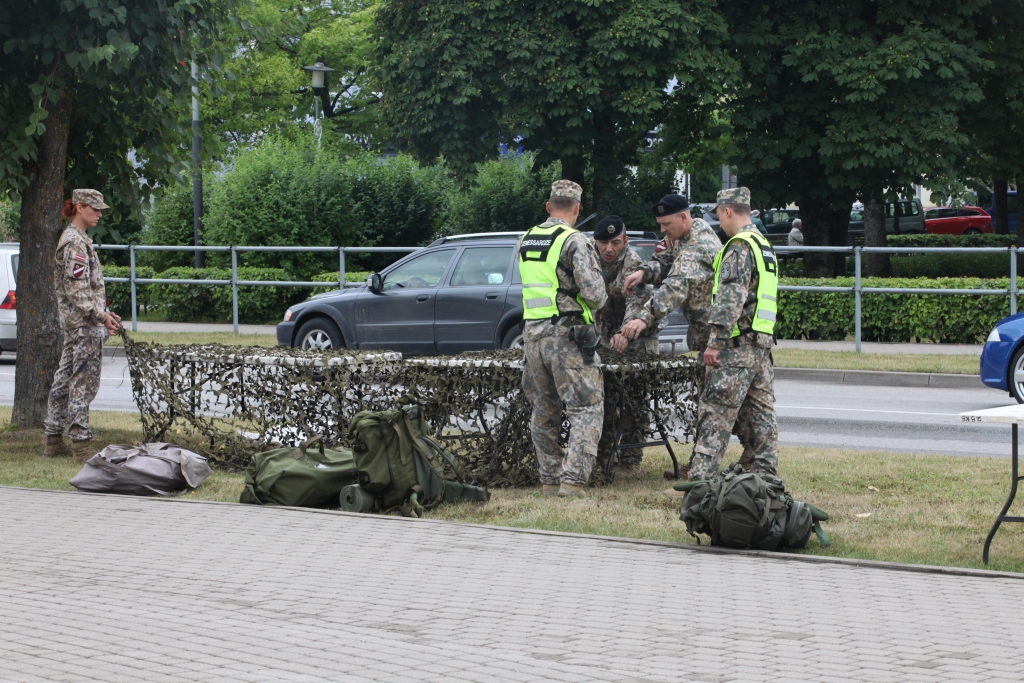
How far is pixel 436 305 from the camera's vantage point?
15250mm

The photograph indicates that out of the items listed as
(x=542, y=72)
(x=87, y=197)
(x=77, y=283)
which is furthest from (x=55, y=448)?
(x=542, y=72)

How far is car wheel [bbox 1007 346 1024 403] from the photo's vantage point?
12938 mm

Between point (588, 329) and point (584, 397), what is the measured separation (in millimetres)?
439

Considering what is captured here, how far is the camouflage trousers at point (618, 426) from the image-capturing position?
27.8 feet

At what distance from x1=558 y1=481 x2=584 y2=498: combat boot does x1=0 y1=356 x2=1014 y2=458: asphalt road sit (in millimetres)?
3397

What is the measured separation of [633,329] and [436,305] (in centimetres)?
733

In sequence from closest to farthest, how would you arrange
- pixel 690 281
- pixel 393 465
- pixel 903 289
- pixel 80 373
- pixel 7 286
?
pixel 393 465 → pixel 690 281 → pixel 80 373 → pixel 7 286 → pixel 903 289

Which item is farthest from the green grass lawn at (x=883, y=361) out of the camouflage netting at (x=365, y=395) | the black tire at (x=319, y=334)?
the camouflage netting at (x=365, y=395)

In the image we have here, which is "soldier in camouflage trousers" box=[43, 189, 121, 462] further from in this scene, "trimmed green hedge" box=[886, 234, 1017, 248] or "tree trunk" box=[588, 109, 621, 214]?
"trimmed green hedge" box=[886, 234, 1017, 248]

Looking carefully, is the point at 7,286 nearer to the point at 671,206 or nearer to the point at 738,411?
the point at 671,206

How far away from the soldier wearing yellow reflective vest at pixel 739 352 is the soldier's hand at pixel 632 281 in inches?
22.5

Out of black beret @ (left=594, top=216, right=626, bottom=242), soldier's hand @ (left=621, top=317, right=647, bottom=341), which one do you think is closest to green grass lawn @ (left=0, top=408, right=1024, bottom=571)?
soldier's hand @ (left=621, top=317, right=647, bottom=341)

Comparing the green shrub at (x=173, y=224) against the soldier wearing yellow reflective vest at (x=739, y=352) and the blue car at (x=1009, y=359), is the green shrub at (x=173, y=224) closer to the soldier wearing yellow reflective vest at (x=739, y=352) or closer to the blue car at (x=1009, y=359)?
the blue car at (x=1009, y=359)

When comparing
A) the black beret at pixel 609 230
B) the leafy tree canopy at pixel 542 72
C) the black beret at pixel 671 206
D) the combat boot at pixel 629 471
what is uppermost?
the leafy tree canopy at pixel 542 72
